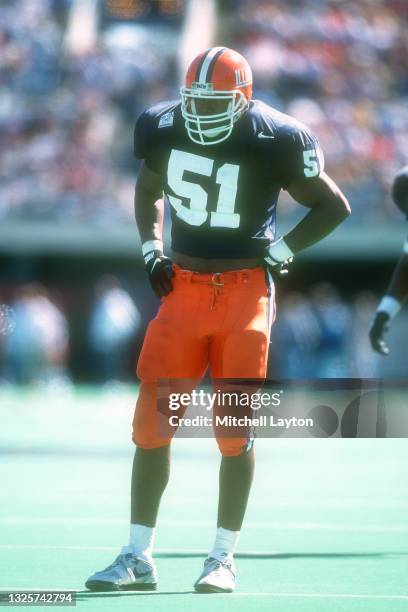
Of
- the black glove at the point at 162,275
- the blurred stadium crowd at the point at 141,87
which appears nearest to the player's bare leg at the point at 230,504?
the black glove at the point at 162,275

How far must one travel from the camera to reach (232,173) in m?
5.05

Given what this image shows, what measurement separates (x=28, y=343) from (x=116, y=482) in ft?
37.7

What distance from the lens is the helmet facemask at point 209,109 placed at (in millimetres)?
4984

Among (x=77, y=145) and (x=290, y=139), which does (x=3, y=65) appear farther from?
(x=290, y=139)

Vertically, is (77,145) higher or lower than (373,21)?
lower

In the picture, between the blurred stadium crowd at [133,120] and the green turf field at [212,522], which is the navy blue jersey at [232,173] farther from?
the blurred stadium crowd at [133,120]

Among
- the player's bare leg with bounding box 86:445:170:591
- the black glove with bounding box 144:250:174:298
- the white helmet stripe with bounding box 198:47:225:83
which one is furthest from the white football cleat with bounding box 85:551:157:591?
the white helmet stripe with bounding box 198:47:225:83

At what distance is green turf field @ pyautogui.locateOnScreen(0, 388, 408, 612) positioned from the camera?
16.0 feet

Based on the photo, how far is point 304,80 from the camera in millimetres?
23031

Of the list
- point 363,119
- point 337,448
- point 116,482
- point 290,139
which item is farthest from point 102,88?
point 290,139

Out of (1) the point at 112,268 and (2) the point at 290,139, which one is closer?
(2) the point at 290,139

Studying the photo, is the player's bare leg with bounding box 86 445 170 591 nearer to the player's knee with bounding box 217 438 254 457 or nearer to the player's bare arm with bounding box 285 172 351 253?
the player's knee with bounding box 217 438 254 457

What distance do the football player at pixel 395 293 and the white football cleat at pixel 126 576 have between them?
7.21 feet

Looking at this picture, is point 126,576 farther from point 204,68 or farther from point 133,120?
point 133,120
